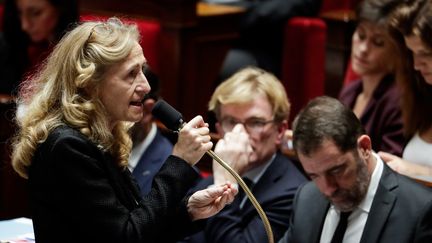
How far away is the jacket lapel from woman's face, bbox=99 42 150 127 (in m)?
0.76

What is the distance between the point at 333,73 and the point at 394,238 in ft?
8.22

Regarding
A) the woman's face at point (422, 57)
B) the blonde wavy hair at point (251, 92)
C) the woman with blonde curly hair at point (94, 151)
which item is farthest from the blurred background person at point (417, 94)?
the woman with blonde curly hair at point (94, 151)

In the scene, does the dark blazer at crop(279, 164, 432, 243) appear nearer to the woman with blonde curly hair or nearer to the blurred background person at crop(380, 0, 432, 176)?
the blurred background person at crop(380, 0, 432, 176)

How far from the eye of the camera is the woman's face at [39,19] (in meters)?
4.61

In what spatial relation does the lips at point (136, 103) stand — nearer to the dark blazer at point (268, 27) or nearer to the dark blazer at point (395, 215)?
the dark blazer at point (395, 215)

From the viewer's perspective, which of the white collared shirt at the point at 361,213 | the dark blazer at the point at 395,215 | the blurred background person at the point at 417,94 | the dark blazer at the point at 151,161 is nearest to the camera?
the dark blazer at the point at 395,215

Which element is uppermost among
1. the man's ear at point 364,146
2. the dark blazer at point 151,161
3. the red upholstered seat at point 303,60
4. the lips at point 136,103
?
the lips at point 136,103

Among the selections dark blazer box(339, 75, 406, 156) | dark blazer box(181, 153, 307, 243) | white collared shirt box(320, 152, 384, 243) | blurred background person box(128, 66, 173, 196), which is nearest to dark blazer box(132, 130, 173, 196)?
blurred background person box(128, 66, 173, 196)

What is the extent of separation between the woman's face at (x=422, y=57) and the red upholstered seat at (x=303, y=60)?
5.38 ft

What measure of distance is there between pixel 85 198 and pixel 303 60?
2.85 metres

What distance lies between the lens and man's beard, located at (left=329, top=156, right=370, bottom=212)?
259cm

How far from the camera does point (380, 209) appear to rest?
2.59 metres

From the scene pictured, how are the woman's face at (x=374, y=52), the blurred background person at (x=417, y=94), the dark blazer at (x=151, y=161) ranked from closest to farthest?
the blurred background person at (x=417, y=94) < the dark blazer at (x=151, y=161) < the woman's face at (x=374, y=52)

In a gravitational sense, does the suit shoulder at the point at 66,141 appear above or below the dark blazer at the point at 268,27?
above
